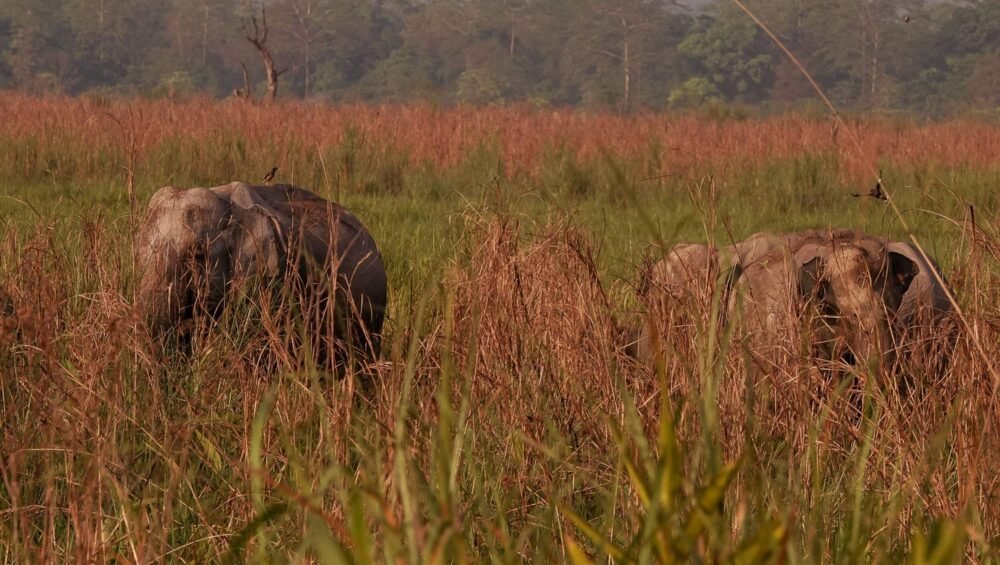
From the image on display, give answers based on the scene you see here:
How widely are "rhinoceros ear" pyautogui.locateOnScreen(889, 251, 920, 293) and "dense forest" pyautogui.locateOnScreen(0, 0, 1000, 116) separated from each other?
59.0 meters

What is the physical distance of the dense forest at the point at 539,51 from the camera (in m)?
68.7

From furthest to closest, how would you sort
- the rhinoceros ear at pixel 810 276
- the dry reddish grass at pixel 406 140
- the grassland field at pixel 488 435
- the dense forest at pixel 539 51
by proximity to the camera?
1. the dense forest at pixel 539 51
2. the dry reddish grass at pixel 406 140
3. the rhinoceros ear at pixel 810 276
4. the grassland field at pixel 488 435

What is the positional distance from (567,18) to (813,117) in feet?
238

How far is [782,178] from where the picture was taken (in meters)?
9.90

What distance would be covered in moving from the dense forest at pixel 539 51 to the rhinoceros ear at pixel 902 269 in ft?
193

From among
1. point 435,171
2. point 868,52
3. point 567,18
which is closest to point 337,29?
point 567,18

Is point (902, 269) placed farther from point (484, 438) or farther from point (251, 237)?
point (251, 237)

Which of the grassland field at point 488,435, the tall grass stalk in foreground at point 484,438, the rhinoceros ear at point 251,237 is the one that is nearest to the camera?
the grassland field at point 488,435

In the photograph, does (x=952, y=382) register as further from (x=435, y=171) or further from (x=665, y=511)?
(x=435, y=171)

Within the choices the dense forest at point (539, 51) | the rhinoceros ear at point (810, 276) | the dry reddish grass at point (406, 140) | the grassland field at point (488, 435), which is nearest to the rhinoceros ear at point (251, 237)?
the grassland field at point (488, 435)

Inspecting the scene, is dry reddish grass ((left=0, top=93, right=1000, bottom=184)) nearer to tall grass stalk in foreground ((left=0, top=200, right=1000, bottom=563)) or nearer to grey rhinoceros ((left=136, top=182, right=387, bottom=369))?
grey rhinoceros ((left=136, top=182, right=387, bottom=369))

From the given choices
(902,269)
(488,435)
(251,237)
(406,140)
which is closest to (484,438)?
(488,435)

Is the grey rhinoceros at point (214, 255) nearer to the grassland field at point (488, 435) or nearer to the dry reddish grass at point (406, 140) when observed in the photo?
the grassland field at point (488, 435)

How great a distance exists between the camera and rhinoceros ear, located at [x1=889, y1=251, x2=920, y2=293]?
345 centimetres
